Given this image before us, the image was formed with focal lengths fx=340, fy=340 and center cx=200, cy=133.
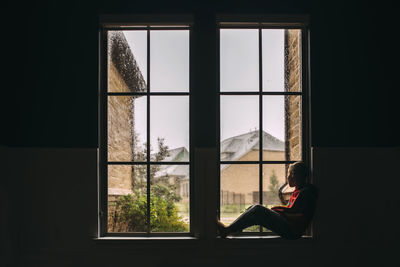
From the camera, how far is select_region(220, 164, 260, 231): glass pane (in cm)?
367

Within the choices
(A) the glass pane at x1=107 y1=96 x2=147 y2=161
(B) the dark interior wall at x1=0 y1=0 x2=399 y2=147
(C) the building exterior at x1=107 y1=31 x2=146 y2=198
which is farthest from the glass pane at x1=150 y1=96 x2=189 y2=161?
(B) the dark interior wall at x1=0 y1=0 x2=399 y2=147

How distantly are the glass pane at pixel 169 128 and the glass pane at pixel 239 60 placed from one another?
52cm

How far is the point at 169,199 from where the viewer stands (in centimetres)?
368

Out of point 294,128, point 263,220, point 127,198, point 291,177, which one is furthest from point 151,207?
point 294,128

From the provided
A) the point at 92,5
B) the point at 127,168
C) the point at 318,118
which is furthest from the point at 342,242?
the point at 92,5

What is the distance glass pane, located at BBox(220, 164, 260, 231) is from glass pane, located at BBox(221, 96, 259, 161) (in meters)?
0.12

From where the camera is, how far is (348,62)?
3.68 metres

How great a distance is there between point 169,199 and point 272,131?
1345 mm

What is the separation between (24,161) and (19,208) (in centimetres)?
49

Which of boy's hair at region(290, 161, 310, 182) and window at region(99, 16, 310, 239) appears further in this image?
window at region(99, 16, 310, 239)

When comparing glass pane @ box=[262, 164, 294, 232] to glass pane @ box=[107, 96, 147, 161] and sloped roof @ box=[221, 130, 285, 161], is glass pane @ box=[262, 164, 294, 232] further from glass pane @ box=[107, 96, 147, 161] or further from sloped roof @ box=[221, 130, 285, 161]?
glass pane @ box=[107, 96, 147, 161]

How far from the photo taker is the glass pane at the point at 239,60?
374 cm

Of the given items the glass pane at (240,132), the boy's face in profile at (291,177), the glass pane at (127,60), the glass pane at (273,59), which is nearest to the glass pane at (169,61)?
the glass pane at (127,60)

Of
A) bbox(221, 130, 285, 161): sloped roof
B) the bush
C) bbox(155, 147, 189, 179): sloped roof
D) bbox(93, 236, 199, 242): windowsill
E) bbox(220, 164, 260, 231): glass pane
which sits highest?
bbox(221, 130, 285, 161): sloped roof
